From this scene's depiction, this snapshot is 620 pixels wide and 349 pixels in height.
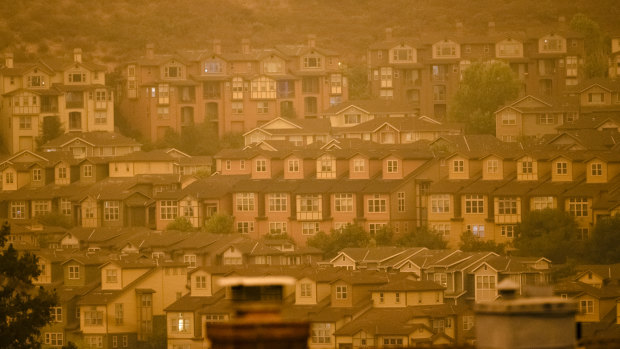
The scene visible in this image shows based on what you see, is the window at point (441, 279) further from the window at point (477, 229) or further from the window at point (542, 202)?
the window at point (477, 229)

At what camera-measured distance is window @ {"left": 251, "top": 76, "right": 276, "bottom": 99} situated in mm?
122812

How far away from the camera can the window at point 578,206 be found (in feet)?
298

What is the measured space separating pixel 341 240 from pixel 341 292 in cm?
1539

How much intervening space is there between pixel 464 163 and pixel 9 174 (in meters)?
27.7

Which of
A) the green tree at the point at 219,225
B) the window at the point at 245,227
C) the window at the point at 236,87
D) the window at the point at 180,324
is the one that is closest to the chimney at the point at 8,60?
the window at the point at 236,87

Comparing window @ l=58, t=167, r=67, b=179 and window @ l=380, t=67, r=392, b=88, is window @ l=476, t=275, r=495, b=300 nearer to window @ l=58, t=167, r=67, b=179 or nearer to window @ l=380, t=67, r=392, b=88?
window @ l=58, t=167, r=67, b=179

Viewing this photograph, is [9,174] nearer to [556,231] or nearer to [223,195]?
[223,195]

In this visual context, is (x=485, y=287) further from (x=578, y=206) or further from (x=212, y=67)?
(x=212, y=67)

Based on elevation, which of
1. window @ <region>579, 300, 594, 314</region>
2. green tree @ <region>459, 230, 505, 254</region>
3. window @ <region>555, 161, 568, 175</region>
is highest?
window @ <region>555, 161, 568, 175</region>

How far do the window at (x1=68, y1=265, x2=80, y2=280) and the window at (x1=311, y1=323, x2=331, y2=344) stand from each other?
15473 mm

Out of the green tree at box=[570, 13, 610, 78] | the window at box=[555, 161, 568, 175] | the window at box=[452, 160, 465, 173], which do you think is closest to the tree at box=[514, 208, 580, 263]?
the window at box=[555, 161, 568, 175]

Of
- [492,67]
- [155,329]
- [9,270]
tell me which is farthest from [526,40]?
[9,270]

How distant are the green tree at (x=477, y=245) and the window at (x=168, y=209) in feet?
54.3

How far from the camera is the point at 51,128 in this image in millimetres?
120500
